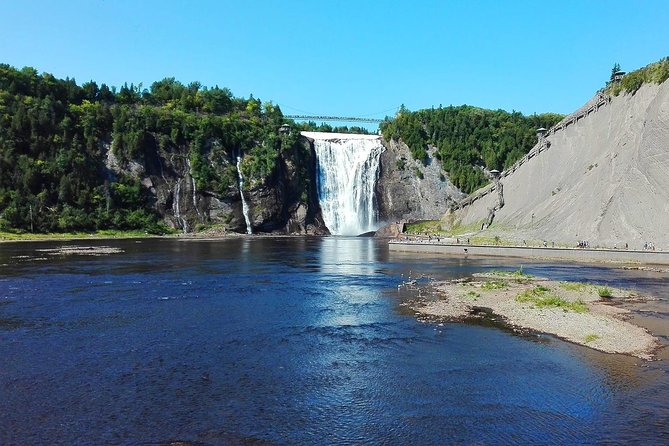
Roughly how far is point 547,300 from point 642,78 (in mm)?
54330

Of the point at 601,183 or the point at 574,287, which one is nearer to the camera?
the point at 574,287

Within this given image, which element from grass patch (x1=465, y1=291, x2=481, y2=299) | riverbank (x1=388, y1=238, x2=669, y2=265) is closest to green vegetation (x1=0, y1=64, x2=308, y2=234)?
riverbank (x1=388, y1=238, x2=669, y2=265)

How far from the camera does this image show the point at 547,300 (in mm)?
26781

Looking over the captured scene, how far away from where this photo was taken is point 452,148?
135 metres

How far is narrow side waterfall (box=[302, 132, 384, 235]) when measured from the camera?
A: 403 ft

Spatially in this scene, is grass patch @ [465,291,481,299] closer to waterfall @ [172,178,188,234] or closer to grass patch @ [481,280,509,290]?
grass patch @ [481,280,509,290]

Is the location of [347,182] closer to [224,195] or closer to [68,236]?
[224,195]

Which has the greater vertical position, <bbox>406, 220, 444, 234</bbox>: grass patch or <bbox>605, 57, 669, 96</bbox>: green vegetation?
<bbox>605, 57, 669, 96</bbox>: green vegetation

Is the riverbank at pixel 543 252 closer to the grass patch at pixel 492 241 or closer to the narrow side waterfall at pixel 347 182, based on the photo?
the grass patch at pixel 492 241

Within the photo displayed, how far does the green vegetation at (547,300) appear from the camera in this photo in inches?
1001

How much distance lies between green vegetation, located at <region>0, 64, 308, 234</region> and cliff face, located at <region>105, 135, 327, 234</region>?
0.67 metres

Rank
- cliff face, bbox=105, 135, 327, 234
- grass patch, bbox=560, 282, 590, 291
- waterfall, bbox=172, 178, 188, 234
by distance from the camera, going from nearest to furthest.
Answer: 1. grass patch, bbox=560, 282, 590, 291
2. waterfall, bbox=172, 178, 188, 234
3. cliff face, bbox=105, 135, 327, 234

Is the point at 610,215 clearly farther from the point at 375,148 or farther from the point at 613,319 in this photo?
the point at 375,148

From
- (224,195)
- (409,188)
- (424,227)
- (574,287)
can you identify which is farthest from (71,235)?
(574,287)
